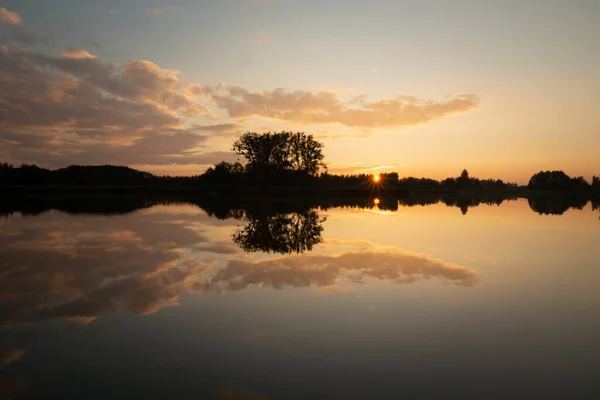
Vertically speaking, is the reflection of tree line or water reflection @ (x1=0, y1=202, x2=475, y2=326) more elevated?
the reflection of tree line

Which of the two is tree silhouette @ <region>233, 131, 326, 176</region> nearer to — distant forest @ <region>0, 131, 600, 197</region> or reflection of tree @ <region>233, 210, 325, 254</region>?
distant forest @ <region>0, 131, 600, 197</region>

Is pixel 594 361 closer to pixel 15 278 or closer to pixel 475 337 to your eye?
pixel 475 337

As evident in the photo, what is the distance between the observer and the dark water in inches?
272

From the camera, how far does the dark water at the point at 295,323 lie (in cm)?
690

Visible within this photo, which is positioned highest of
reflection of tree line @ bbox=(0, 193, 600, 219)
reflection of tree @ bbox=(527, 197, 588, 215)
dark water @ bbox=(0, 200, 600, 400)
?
reflection of tree line @ bbox=(0, 193, 600, 219)

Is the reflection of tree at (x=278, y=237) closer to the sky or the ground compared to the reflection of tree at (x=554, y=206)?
closer to the sky

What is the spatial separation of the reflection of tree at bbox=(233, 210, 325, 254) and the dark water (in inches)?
45.9

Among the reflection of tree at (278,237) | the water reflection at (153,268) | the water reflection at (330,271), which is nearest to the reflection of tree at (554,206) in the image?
the reflection of tree at (278,237)

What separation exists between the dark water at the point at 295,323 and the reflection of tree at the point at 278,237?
117 cm

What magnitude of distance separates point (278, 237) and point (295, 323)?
598 inches

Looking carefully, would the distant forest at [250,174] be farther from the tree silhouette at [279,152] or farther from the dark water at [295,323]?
the dark water at [295,323]

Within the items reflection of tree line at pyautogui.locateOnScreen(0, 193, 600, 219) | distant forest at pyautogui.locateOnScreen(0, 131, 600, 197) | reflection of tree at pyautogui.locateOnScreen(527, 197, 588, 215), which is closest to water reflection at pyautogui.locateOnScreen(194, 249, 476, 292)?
reflection of tree line at pyautogui.locateOnScreen(0, 193, 600, 219)

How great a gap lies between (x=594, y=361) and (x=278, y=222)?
27322mm

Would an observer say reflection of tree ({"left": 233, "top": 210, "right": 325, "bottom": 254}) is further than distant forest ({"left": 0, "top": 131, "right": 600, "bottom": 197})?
No
